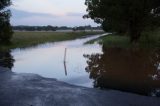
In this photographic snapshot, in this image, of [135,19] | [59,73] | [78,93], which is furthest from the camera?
[135,19]

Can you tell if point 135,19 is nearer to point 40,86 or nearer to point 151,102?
point 40,86

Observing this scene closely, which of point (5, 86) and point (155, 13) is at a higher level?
point (155, 13)

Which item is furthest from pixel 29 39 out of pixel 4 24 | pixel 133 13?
pixel 133 13

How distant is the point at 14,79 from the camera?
21.5 m

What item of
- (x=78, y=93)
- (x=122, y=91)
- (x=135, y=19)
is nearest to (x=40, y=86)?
(x=78, y=93)

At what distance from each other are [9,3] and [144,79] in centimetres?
3539

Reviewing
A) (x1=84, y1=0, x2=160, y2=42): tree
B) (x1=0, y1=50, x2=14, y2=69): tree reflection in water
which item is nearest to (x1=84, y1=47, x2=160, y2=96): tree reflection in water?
(x1=0, y1=50, x2=14, y2=69): tree reflection in water

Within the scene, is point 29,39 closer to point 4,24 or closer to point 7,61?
point 4,24

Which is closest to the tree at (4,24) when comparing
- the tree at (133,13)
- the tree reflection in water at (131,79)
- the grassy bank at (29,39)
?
the grassy bank at (29,39)

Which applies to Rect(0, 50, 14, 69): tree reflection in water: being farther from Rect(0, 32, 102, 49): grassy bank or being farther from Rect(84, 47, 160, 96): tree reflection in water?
Rect(0, 32, 102, 49): grassy bank

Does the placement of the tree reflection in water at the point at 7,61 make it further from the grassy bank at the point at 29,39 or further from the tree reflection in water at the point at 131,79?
the grassy bank at the point at 29,39

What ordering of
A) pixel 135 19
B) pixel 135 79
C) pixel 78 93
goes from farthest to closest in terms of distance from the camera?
pixel 135 19
pixel 135 79
pixel 78 93

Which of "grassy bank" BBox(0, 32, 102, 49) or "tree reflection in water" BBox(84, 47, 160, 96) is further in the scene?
"grassy bank" BBox(0, 32, 102, 49)

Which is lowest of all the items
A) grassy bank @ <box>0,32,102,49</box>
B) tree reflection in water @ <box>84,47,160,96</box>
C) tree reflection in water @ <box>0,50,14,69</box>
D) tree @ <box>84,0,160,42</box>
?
grassy bank @ <box>0,32,102,49</box>
